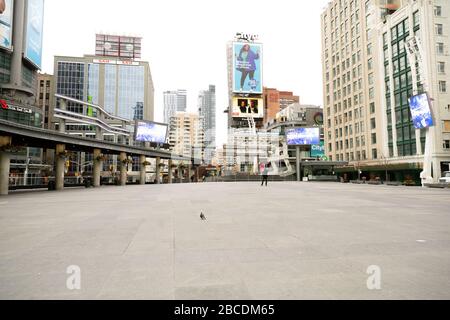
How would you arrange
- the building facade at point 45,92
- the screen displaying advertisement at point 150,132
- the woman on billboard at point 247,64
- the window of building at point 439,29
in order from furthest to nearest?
1. the building facade at point 45,92
2. the woman on billboard at point 247,64
3. the screen displaying advertisement at point 150,132
4. the window of building at point 439,29

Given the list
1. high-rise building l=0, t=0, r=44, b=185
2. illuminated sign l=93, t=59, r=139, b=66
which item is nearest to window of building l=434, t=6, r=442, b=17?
high-rise building l=0, t=0, r=44, b=185

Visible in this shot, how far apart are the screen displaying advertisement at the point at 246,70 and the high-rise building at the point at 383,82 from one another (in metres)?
19.6

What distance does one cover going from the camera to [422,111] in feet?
112

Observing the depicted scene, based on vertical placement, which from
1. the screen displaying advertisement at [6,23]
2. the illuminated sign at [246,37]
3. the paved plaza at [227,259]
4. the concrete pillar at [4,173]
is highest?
the illuminated sign at [246,37]

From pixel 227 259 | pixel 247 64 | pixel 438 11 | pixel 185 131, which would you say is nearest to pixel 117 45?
pixel 185 131

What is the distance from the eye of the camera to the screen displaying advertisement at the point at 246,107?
7988 centimetres

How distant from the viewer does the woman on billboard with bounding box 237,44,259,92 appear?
258 feet

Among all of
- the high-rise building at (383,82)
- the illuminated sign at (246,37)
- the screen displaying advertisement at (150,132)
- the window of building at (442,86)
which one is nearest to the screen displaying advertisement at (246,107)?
the high-rise building at (383,82)

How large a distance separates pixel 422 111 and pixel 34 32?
8416 centimetres

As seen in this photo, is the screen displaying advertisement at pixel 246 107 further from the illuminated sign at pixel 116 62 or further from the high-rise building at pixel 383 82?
the illuminated sign at pixel 116 62

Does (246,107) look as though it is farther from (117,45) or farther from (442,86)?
(117,45)

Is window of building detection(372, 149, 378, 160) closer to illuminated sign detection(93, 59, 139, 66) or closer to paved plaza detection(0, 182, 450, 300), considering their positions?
paved plaza detection(0, 182, 450, 300)

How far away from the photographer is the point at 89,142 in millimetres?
33312
